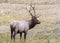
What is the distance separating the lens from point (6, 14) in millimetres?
26344

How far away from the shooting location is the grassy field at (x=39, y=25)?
1731cm

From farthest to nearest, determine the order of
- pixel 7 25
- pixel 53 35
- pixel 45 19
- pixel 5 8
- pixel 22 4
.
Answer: pixel 22 4 → pixel 5 8 → pixel 45 19 → pixel 7 25 → pixel 53 35

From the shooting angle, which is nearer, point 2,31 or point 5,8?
point 2,31

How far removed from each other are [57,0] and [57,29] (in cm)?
1413

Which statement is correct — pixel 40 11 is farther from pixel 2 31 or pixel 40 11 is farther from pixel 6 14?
pixel 2 31

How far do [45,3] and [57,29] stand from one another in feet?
41.0

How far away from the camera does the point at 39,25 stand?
2153cm

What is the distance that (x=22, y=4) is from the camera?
31.9 meters

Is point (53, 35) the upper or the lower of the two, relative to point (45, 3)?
upper

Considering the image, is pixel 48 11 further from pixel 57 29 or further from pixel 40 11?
pixel 57 29

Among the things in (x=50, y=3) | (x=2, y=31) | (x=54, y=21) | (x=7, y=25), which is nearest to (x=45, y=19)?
(x=54, y=21)

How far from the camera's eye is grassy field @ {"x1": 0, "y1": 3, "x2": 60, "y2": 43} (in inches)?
682

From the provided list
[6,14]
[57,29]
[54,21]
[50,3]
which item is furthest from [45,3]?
[57,29]

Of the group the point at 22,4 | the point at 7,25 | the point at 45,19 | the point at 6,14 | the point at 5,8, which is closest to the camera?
the point at 7,25
